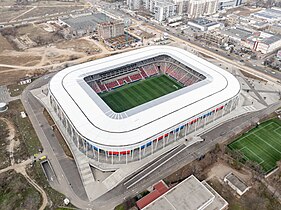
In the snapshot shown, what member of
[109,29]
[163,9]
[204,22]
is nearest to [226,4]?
[204,22]

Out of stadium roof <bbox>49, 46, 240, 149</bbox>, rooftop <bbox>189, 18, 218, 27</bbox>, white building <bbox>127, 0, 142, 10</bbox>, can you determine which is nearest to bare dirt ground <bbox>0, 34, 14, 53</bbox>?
stadium roof <bbox>49, 46, 240, 149</bbox>

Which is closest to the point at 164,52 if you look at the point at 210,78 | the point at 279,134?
the point at 210,78

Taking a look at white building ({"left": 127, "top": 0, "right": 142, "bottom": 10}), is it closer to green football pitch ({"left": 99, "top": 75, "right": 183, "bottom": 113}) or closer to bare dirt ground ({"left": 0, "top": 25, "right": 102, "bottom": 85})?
bare dirt ground ({"left": 0, "top": 25, "right": 102, "bottom": 85})

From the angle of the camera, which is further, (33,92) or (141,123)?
(33,92)

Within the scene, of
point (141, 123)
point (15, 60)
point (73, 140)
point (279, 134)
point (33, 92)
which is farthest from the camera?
point (15, 60)

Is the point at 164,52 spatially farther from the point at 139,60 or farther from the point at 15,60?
the point at 15,60

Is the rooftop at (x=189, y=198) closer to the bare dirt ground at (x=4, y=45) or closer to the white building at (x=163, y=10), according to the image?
the bare dirt ground at (x=4, y=45)
